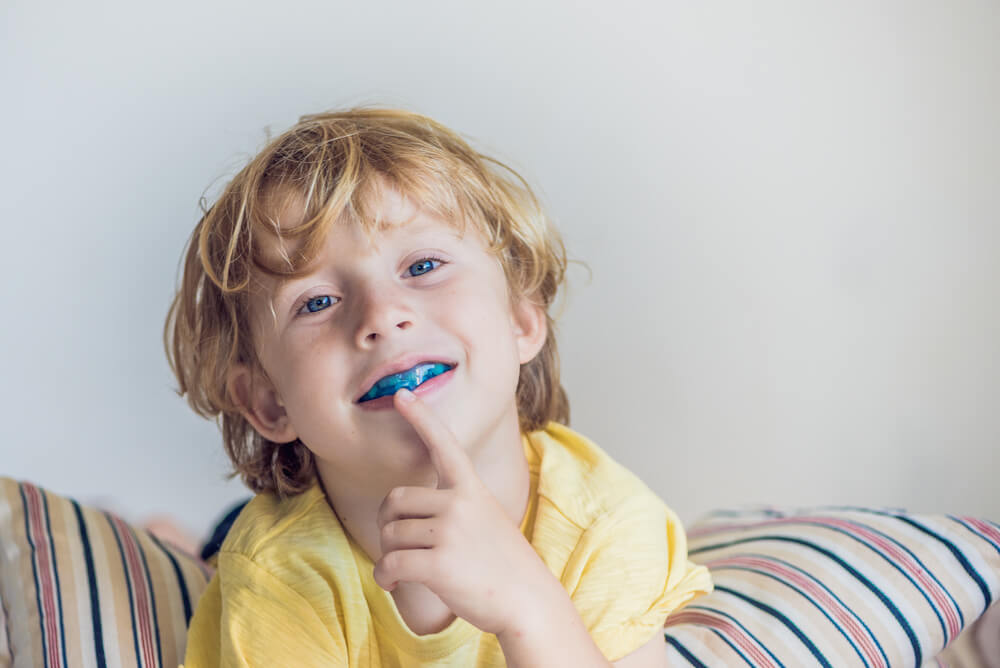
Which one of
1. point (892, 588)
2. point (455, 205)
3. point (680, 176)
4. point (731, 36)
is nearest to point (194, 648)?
point (455, 205)

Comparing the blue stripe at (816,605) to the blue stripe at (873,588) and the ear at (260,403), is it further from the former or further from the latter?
the ear at (260,403)

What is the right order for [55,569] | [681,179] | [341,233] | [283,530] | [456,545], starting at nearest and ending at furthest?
[456,545], [341,233], [283,530], [55,569], [681,179]

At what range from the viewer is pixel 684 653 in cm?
96

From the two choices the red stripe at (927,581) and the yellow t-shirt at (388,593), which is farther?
the red stripe at (927,581)

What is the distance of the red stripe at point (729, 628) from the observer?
0.93 metres

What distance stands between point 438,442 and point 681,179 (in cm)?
85

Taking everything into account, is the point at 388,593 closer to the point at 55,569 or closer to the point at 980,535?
the point at 55,569

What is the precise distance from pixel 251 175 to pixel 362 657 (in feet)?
1.56

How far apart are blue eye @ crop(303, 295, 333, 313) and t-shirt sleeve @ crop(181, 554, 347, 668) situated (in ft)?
0.88

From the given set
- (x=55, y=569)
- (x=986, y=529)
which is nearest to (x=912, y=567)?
(x=986, y=529)

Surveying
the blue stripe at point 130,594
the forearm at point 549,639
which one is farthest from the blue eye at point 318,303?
the blue stripe at point 130,594

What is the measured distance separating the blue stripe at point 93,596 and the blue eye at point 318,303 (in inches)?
17.7

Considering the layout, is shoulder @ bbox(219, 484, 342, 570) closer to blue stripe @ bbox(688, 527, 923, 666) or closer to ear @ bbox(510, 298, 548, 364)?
ear @ bbox(510, 298, 548, 364)

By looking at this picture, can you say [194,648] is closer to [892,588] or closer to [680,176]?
[892,588]
